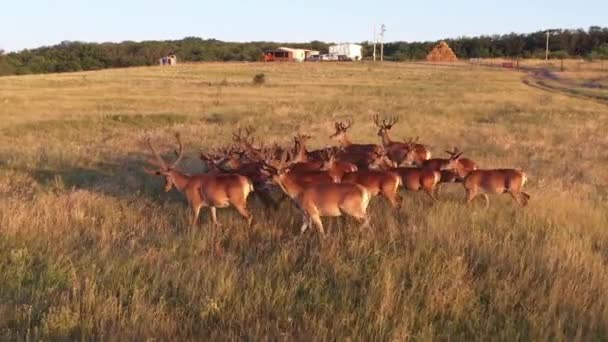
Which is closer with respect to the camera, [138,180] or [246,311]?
[246,311]

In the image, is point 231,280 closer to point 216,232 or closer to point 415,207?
point 216,232

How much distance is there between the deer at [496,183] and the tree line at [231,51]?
110 meters

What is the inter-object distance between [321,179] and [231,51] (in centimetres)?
14283

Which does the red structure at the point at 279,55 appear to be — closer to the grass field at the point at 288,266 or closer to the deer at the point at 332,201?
the grass field at the point at 288,266

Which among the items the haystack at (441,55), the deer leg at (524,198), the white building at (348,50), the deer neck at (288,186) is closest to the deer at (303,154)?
the deer neck at (288,186)

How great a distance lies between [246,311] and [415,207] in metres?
5.25

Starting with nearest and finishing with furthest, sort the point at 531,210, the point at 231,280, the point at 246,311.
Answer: the point at 246,311 < the point at 231,280 < the point at 531,210

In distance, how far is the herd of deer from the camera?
29.0 feet

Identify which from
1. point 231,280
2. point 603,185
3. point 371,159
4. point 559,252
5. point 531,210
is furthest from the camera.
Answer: point 603,185

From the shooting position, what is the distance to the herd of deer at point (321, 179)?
348 inches

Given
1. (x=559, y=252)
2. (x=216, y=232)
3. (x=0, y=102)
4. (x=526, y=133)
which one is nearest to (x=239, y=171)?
(x=216, y=232)

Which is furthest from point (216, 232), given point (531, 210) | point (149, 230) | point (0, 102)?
point (0, 102)

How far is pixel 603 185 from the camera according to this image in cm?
1453

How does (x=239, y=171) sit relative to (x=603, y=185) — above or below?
above
